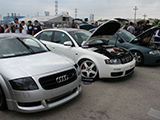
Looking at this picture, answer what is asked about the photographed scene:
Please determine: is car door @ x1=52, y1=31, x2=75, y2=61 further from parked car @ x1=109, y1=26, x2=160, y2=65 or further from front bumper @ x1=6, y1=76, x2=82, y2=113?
parked car @ x1=109, y1=26, x2=160, y2=65

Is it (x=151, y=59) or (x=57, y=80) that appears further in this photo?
(x=151, y=59)

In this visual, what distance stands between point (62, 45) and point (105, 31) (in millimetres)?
1537

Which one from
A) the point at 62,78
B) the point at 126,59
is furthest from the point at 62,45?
the point at 62,78

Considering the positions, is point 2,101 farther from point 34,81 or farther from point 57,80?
point 57,80

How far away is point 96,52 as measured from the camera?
4.57 metres

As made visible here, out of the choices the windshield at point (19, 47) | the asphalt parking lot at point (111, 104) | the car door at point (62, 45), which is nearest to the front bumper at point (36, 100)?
the asphalt parking lot at point (111, 104)

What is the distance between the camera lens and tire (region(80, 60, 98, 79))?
458cm

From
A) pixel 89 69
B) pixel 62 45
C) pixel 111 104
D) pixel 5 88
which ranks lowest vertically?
pixel 111 104

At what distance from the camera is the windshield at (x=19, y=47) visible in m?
3.52

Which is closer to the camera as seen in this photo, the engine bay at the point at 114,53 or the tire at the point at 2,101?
the tire at the point at 2,101

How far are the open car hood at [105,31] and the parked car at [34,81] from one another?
5.54 ft

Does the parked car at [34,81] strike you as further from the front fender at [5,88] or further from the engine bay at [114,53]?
the engine bay at [114,53]

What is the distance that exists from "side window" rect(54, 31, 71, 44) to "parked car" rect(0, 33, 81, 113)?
1.90 m

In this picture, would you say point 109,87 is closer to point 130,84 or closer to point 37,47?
point 130,84
